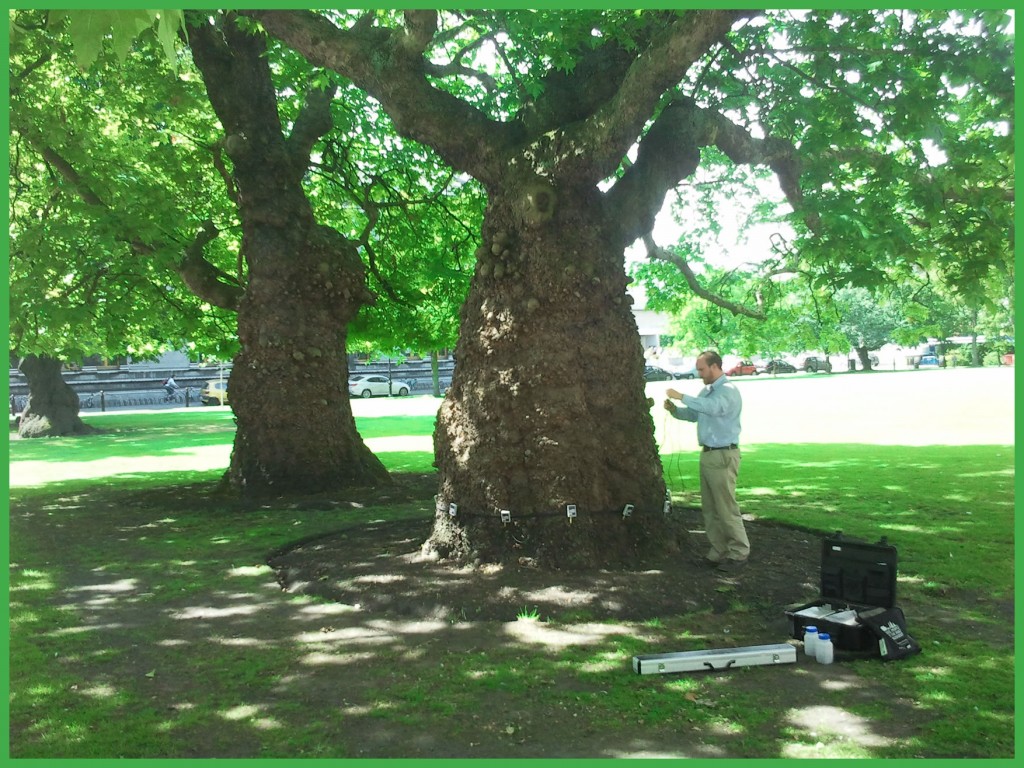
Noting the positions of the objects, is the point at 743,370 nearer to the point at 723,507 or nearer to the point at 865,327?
the point at 865,327

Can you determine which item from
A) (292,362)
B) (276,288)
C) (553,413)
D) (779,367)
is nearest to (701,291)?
(292,362)

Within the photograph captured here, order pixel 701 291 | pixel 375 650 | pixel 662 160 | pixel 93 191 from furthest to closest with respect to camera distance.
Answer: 1. pixel 701 291
2. pixel 93 191
3. pixel 662 160
4. pixel 375 650

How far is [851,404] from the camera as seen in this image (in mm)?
36219

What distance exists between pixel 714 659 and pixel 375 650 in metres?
2.36

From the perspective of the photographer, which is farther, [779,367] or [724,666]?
[779,367]

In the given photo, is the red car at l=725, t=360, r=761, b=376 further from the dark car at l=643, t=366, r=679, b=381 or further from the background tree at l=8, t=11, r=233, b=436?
the background tree at l=8, t=11, r=233, b=436

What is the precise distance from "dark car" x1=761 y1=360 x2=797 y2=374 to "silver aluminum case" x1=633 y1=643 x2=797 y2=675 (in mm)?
72669

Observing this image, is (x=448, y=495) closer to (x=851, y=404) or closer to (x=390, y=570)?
(x=390, y=570)

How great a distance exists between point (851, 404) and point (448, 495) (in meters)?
31.4

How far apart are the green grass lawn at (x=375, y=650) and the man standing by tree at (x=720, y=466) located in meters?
1.42

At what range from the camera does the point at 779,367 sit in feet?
263

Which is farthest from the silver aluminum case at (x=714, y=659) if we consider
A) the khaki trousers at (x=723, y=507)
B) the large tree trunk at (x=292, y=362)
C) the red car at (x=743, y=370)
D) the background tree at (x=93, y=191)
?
the red car at (x=743, y=370)

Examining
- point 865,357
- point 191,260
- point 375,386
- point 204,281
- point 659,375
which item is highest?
point 191,260

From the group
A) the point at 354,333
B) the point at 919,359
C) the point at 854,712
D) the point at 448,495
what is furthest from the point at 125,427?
the point at 919,359
